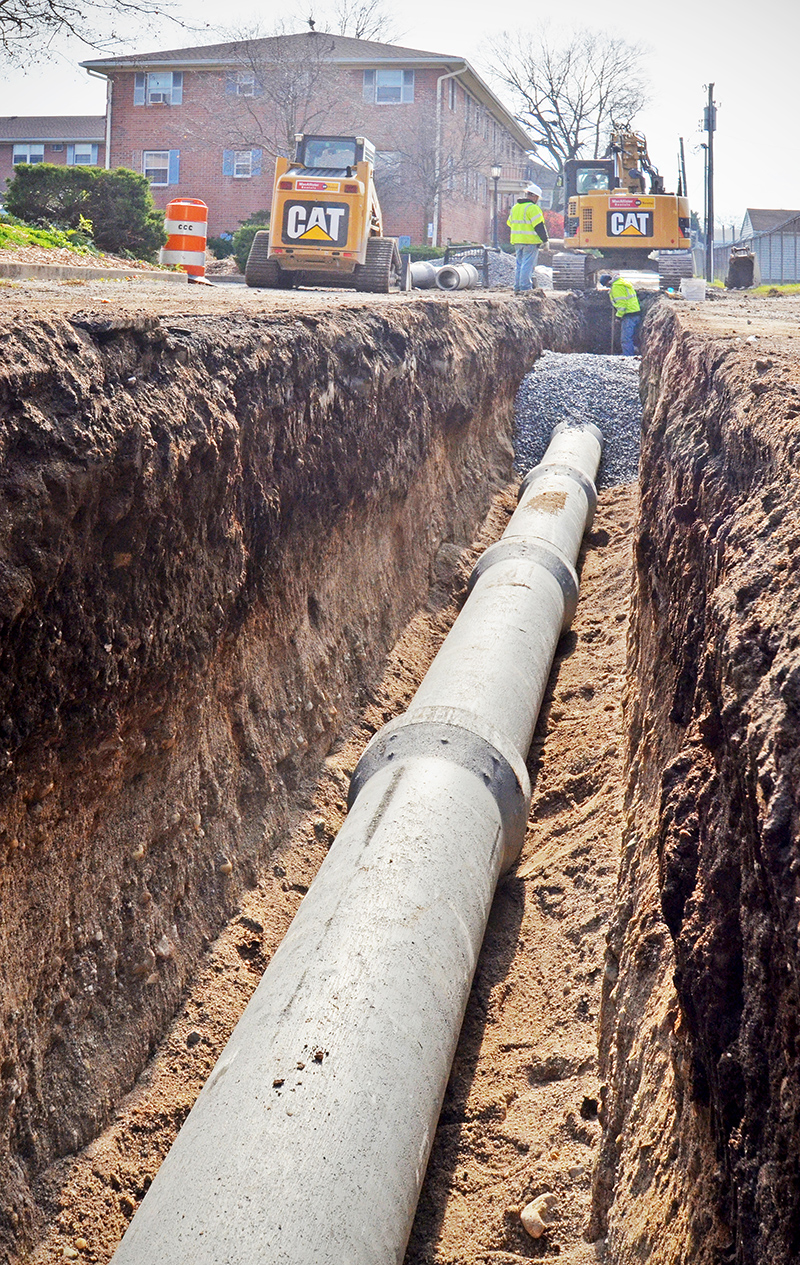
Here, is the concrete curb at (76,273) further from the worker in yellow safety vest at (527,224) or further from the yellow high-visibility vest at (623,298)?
the yellow high-visibility vest at (623,298)

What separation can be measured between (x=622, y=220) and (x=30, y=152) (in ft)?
97.8

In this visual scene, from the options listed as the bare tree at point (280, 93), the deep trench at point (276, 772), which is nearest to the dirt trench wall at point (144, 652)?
the deep trench at point (276, 772)

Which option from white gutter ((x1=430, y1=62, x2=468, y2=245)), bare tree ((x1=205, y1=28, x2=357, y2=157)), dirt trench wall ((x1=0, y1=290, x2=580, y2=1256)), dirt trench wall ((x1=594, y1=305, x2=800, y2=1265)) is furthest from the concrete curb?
white gutter ((x1=430, y1=62, x2=468, y2=245))

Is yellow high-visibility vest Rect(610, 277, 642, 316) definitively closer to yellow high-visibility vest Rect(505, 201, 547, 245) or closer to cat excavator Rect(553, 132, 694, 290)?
yellow high-visibility vest Rect(505, 201, 547, 245)

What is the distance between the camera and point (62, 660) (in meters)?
3.55

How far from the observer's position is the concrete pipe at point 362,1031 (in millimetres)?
2441

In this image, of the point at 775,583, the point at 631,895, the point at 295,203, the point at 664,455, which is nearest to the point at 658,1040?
the point at 631,895

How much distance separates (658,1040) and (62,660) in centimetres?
226

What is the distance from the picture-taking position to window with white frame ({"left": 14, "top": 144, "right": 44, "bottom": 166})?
131 ft

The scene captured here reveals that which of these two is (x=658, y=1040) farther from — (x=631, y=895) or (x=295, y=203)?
(x=295, y=203)

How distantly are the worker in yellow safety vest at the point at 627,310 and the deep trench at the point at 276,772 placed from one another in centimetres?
1069

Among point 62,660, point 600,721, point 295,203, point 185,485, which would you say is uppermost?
point 295,203

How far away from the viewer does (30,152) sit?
3994 centimetres

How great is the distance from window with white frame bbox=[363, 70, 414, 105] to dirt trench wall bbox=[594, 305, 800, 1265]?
32.0 metres
